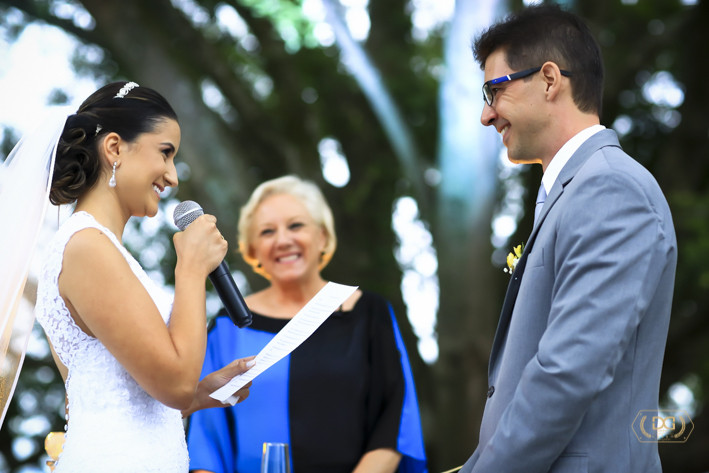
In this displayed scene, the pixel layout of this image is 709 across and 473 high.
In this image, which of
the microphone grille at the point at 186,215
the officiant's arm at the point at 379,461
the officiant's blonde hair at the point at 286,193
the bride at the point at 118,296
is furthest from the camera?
the officiant's blonde hair at the point at 286,193

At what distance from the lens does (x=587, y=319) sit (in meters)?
1.94

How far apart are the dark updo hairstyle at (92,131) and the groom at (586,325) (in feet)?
4.06

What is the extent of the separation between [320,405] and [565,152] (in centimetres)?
179

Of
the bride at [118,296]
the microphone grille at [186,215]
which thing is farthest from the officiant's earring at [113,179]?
the microphone grille at [186,215]

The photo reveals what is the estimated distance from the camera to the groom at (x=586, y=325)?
1.94 m

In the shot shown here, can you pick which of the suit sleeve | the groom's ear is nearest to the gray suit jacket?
the suit sleeve

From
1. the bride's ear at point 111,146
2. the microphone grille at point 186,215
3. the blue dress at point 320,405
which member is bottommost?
the blue dress at point 320,405

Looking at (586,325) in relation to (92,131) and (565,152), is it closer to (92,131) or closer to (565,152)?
(565,152)

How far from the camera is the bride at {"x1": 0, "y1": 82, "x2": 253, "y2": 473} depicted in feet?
7.04

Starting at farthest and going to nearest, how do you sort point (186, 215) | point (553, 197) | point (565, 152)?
point (186, 215) < point (565, 152) < point (553, 197)

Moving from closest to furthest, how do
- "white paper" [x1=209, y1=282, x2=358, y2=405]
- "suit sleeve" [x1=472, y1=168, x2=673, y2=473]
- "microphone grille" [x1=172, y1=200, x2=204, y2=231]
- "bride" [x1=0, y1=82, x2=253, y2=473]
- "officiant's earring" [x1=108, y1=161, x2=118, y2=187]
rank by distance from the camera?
"suit sleeve" [x1=472, y1=168, x2=673, y2=473]
"bride" [x1=0, y1=82, x2=253, y2=473]
"officiant's earring" [x1=108, y1=161, x2=118, y2=187]
"white paper" [x1=209, y1=282, x2=358, y2=405]
"microphone grille" [x1=172, y1=200, x2=204, y2=231]

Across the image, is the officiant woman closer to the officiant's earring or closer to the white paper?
the white paper

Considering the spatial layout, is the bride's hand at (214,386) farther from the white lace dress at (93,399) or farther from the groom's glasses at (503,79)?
the groom's glasses at (503,79)

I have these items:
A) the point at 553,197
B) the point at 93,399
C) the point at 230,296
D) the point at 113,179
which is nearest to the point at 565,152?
the point at 553,197
